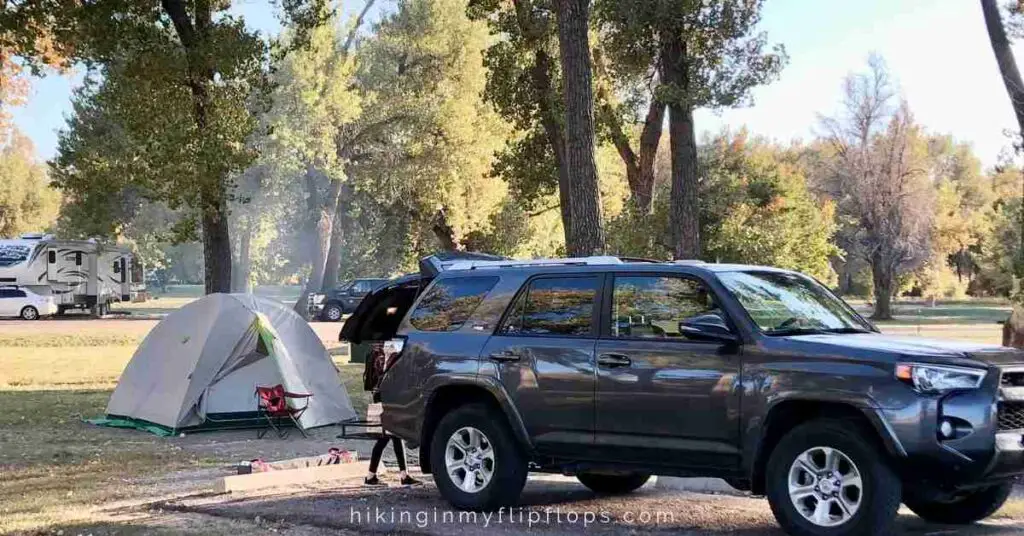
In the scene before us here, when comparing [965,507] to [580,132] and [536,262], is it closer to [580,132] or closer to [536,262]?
Result: [536,262]

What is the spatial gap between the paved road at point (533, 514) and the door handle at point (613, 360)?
111cm

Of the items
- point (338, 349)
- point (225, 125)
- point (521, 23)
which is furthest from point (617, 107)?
point (338, 349)

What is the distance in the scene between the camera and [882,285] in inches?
1838

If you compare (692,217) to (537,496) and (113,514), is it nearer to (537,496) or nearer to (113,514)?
(537,496)

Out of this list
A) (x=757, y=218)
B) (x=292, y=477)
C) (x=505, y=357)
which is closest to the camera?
(x=505, y=357)

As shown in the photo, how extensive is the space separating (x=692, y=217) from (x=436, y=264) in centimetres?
987

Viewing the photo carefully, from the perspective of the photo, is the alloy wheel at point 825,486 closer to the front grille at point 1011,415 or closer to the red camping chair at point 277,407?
the front grille at point 1011,415

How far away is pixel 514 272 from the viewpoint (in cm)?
833

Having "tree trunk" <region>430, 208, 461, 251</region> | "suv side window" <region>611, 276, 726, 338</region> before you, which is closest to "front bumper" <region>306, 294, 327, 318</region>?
"tree trunk" <region>430, 208, 461, 251</region>

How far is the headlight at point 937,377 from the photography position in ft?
20.4

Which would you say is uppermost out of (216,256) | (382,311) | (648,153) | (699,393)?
(648,153)

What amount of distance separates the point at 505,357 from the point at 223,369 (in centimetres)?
707

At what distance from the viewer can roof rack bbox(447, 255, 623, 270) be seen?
26.2ft

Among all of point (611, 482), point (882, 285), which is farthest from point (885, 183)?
point (611, 482)
